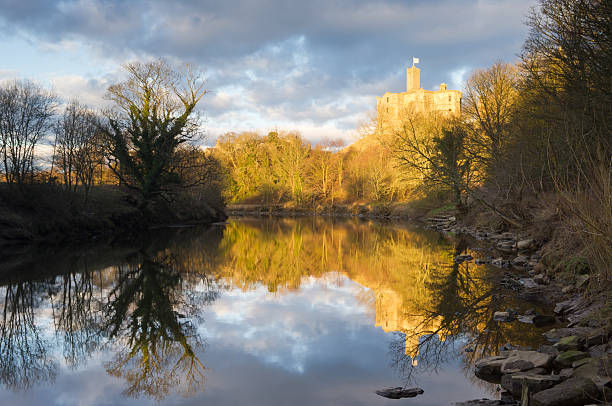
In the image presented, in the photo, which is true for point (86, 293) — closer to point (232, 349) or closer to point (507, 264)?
point (232, 349)

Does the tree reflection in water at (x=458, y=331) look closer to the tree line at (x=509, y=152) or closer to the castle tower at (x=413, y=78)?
the tree line at (x=509, y=152)

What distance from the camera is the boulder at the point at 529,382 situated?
4270 millimetres

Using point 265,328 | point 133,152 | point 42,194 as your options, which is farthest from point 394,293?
point 133,152

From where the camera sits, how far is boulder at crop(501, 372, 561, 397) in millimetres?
4270

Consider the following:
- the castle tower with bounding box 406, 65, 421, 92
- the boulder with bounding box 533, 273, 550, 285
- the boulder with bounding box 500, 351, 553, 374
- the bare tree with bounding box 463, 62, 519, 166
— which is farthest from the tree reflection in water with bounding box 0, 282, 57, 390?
A: the castle tower with bounding box 406, 65, 421, 92

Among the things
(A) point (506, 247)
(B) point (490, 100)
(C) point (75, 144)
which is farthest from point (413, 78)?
(A) point (506, 247)

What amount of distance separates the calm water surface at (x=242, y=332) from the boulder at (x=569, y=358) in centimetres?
84

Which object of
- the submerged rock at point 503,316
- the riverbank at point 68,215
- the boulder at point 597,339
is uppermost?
the riverbank at point 68,215

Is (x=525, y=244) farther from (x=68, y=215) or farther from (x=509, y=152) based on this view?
(x=68, y=215)

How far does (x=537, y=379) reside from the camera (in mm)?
4328

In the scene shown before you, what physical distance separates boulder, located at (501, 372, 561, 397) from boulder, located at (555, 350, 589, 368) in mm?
512

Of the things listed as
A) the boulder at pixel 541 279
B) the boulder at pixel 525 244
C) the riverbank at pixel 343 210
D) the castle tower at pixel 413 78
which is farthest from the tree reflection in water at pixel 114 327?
the castle tower at pixel 413 78

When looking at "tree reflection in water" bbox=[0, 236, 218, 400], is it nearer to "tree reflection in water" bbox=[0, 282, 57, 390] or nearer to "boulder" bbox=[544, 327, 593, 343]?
"tree reflection in water" bbox=[0, 282, 57, 390]

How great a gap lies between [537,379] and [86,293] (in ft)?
29.9
